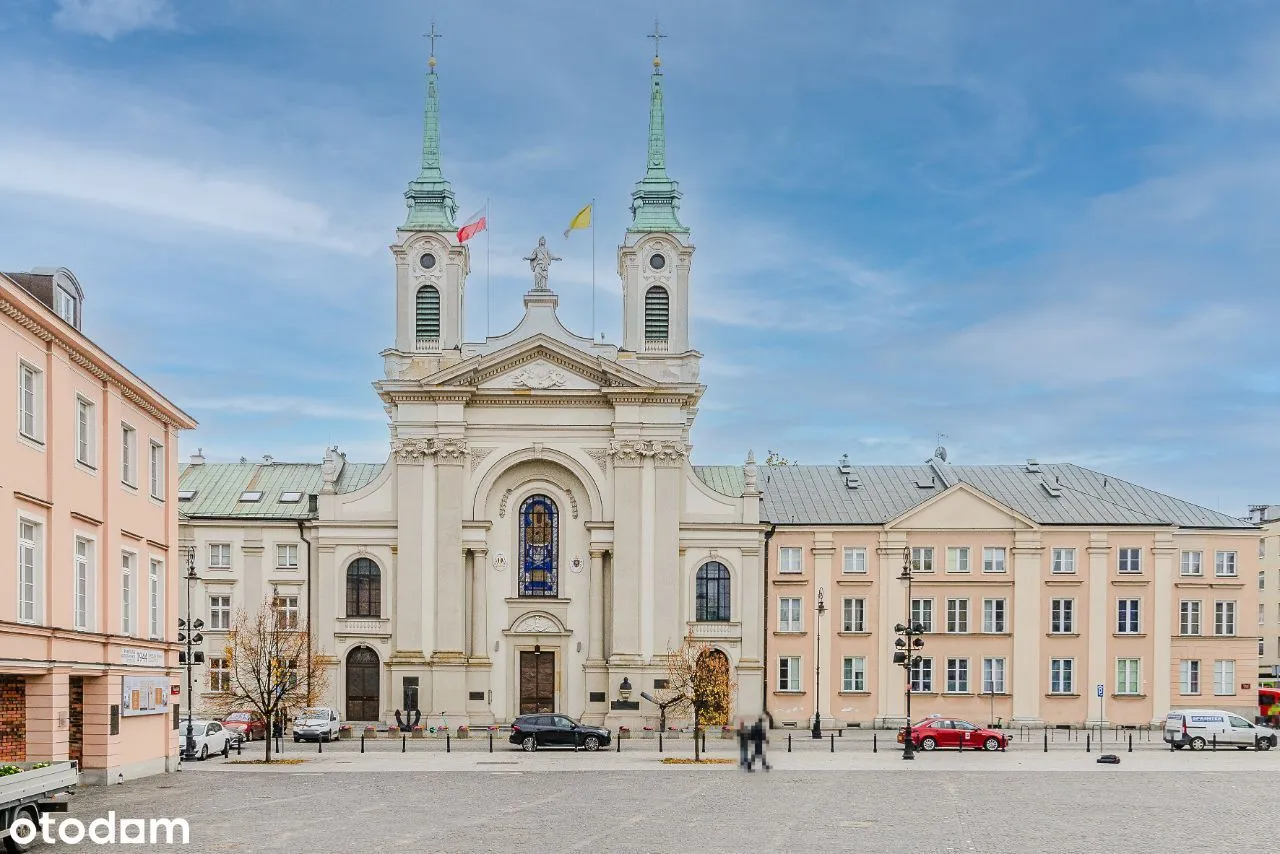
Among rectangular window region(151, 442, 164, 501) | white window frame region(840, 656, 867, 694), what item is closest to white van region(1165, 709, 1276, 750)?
white window frame region(840, 656, 867, 694)

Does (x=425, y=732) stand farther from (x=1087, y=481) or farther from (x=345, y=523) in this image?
(x=1087, y=481)

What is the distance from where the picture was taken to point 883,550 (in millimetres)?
77625

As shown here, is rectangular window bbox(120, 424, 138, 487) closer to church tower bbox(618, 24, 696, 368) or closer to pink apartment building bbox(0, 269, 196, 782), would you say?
pink apartment building bbox(0, 269, 196, 782)

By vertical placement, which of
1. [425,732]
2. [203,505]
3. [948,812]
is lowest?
[425,732]

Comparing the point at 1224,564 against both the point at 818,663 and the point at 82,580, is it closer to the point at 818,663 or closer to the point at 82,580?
the point at 818,663

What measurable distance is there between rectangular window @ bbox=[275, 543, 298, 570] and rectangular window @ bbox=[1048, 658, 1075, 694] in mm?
38179

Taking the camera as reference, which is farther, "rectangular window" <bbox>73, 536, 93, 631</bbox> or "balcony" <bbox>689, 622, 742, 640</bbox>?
"balcony" <bbox>689, 622, 742, 640</bbox>

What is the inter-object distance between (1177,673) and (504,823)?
5471 centimetres

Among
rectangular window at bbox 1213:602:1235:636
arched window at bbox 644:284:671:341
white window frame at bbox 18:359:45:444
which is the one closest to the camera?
white window frame at bbox 18:359:45:444

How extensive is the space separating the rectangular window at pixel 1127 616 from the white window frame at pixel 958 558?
7.83 m

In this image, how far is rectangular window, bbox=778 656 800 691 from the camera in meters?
76.2

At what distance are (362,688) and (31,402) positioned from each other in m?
41.2

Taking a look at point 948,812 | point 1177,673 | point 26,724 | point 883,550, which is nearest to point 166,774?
point 26,724

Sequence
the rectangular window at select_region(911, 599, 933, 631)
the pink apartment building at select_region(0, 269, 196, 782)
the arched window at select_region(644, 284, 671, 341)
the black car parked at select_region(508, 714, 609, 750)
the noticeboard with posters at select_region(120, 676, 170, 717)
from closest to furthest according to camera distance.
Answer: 1. the pink apartment building at select_region(0, 269, 196, 782)
2. the noticeboard with posters at select_region(120, 676, 170, 717)
3. the black car parked at select_region(508, 714, 609, 750)
4. the rectangular window at select_region(911, 599, 933, 631)
5. the arched window at select_region(644, 284, 671, 341)
